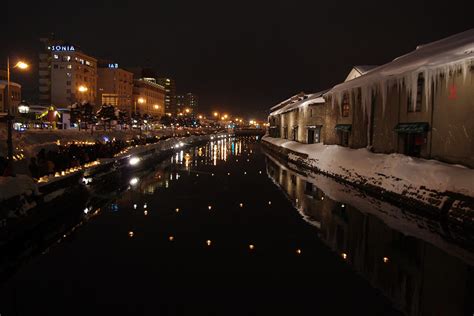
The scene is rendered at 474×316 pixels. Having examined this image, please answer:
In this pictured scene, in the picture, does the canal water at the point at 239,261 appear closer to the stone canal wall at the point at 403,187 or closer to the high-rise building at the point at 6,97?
the stone canal wall at the point at 403,187

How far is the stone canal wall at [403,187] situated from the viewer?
14.2 meters

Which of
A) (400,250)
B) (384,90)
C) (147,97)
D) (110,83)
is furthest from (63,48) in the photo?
(400,250)

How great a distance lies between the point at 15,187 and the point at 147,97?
153 metres

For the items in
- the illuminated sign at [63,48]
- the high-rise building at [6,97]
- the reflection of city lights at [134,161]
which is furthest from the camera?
the illuminated sign at [63,48]

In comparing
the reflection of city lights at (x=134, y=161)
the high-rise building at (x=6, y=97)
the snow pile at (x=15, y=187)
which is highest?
the high-rise building at (x=6, y=97)

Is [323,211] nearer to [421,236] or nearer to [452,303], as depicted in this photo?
[421,236]

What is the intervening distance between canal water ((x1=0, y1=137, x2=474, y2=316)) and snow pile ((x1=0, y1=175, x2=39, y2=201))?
5.45ft

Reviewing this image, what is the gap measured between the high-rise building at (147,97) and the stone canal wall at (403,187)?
11899 centimetres

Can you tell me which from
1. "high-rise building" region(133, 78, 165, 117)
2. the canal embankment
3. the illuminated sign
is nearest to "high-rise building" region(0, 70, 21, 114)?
the illuminated sign

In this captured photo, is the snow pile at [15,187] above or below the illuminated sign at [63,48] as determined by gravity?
below

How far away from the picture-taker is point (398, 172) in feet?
63.2

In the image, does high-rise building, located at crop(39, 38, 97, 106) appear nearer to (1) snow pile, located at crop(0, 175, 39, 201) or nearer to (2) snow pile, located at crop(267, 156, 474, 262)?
(2) snow pile, located at crop(267, 156, 474, 262)

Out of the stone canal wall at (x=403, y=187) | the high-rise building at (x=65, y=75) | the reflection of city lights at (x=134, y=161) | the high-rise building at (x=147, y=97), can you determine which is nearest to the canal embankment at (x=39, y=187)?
the reflection of city lights at (x=134, y=161)

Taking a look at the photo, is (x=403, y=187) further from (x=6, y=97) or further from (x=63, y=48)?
(x=63, y=48)
